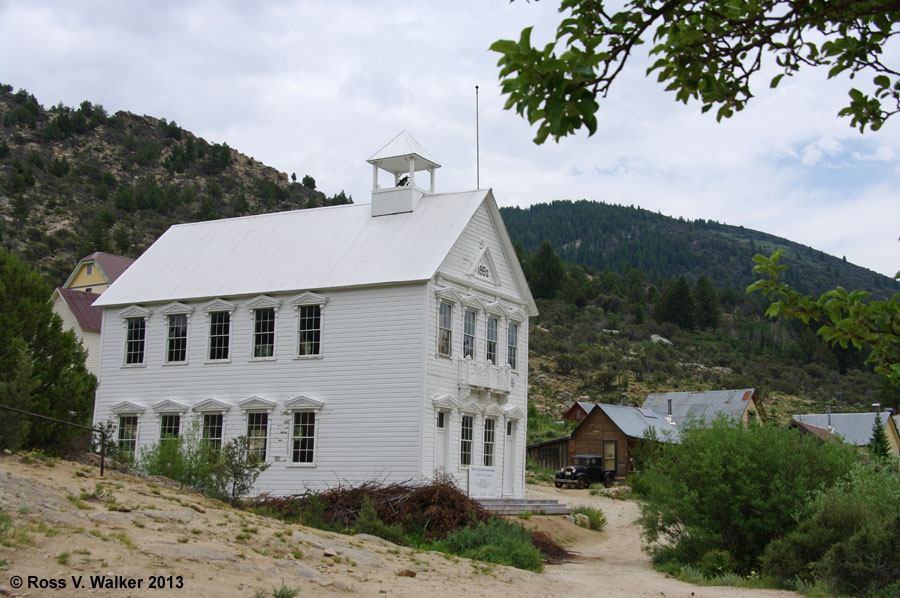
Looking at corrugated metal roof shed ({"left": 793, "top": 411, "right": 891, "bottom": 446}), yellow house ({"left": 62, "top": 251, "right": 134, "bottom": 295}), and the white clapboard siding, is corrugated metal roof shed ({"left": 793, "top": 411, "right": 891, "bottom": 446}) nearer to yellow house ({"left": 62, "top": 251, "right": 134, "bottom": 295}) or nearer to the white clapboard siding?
the white clapboard siding

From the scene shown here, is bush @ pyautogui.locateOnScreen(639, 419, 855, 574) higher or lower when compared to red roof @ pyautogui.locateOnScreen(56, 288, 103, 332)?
lower

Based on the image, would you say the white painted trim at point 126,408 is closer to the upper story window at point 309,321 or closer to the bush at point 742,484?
the upper story window at point 309,321

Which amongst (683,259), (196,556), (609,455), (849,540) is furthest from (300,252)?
(683,259)

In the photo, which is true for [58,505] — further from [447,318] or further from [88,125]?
[88,125]

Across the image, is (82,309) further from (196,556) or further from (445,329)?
(196,556)

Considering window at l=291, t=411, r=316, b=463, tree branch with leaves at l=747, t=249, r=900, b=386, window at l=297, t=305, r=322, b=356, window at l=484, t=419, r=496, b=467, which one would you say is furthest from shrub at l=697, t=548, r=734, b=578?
tree branch with leaves at l=747, t=249, r=900, b=386

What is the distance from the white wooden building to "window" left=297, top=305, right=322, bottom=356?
0.07 m

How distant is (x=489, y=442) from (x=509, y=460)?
163 cm

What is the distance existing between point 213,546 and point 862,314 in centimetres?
1037

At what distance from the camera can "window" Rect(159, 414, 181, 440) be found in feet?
98.5

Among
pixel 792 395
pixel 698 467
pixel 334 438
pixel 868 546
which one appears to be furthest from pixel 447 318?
pixel 792 395

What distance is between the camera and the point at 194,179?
9294 cm

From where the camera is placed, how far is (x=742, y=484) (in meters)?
19.9

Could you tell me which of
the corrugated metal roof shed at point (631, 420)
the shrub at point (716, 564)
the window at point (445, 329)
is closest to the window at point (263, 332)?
the window at point (445, 329)
